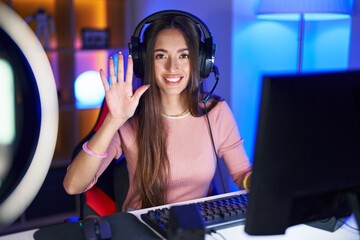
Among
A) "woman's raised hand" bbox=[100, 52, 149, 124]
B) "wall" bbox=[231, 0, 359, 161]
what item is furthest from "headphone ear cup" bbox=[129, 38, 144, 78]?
"wall" bbox=[231, 0, 359, 161]

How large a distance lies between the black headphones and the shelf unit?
120cm

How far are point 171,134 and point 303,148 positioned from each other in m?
0.72

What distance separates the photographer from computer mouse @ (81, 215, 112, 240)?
2.67 feet

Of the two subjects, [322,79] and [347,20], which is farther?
[347,20]

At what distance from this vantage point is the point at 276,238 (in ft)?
2.85

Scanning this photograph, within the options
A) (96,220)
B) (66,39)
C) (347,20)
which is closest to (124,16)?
(66,39)

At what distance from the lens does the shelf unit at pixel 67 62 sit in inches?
92.1

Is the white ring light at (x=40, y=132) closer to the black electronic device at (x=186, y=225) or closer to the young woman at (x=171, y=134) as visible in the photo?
the black electronic device at (x=186, y=225)

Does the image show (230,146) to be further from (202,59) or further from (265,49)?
(265,49)

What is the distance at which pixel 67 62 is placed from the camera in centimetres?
242

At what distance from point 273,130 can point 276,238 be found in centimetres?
37

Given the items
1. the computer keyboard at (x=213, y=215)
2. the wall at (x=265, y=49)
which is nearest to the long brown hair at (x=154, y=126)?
the computer keyboard at (x=213, y=215)

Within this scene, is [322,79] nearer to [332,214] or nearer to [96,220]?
[332,214]

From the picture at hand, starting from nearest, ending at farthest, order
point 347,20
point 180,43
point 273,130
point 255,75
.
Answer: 1. point 273,130
2. point 180,43
3. point 347,20
4. point 255,75
